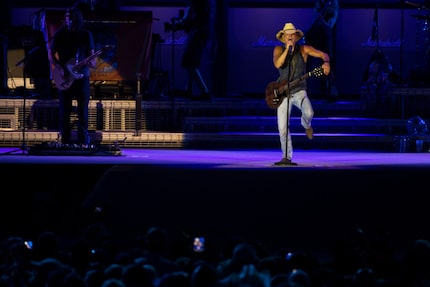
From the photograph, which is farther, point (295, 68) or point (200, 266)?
point (295, 68)

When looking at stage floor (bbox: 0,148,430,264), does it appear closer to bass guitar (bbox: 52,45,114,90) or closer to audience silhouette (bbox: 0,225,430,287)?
audience silhouette (bbox: 0,225,430,287)

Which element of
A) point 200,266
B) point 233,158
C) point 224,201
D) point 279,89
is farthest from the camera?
point 233,158

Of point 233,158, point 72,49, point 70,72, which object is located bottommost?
point 233,158

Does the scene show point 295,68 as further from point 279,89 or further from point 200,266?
point 200,266

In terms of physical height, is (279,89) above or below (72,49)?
below

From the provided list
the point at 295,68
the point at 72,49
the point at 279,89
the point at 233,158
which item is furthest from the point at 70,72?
the point at 295,68

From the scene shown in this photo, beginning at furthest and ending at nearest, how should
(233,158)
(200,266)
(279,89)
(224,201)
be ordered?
(233,158)
(279,89)
(224,201)
(200,266)

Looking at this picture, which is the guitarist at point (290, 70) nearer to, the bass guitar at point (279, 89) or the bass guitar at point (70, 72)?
the bass guitar at point (279, 89)

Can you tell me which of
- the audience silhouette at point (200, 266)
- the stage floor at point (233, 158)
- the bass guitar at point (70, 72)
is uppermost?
the bass guitar at point (70, 72)

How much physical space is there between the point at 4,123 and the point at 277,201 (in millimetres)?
7038

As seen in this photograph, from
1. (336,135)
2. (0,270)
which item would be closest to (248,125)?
(336,135)

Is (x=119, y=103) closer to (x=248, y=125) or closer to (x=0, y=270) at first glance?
(x=248, y=125)

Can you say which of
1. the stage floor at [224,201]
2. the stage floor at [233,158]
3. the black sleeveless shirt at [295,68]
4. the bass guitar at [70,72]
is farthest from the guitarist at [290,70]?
the bass guitar at [70,72]

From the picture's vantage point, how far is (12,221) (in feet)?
32.1
